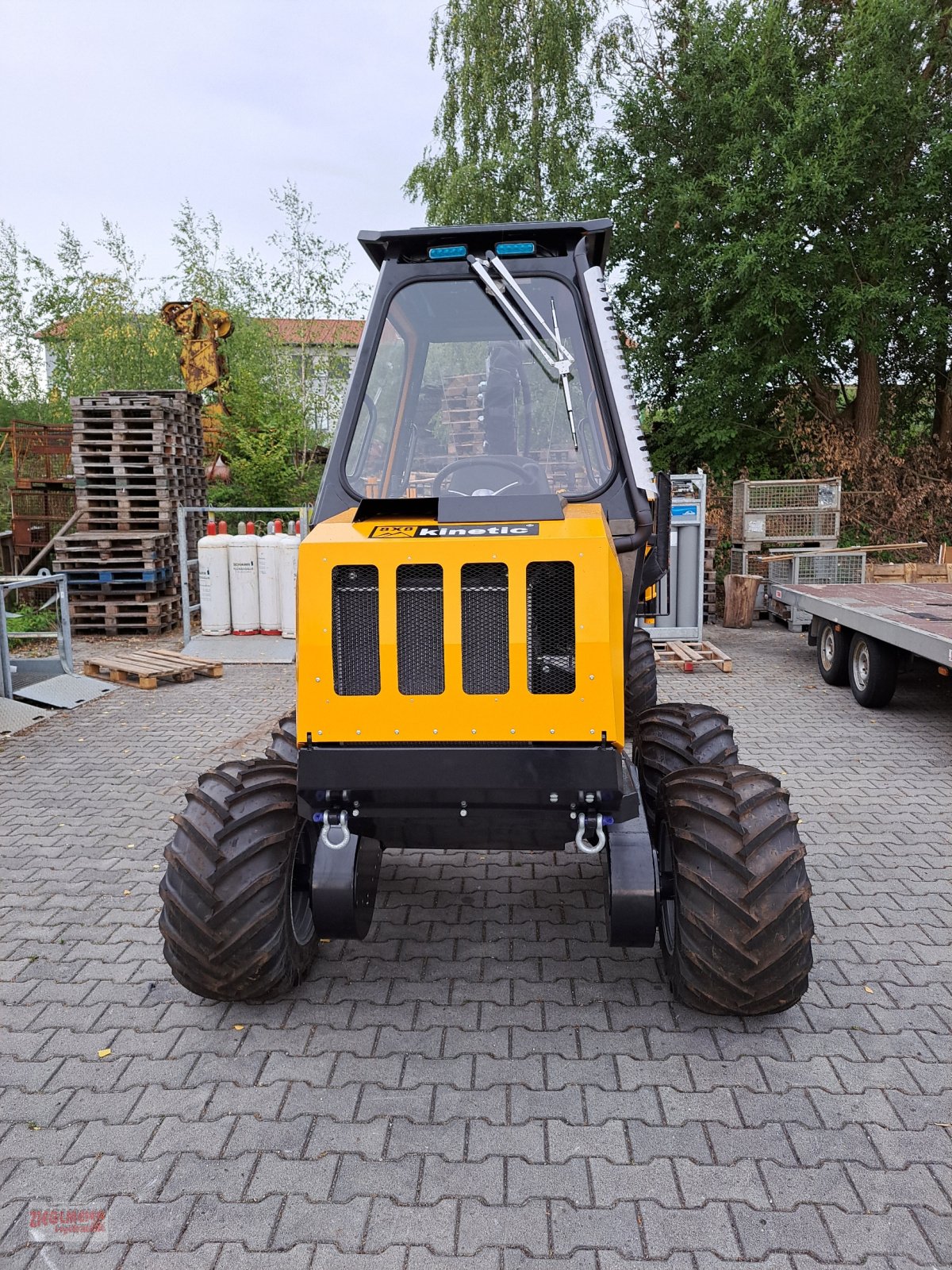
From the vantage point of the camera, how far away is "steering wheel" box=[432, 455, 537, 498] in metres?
3.31

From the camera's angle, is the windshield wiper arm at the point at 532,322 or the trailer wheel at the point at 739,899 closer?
the trailer wheel at the point at 739,899

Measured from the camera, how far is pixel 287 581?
10266mm

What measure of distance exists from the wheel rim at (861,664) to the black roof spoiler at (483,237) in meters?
5.68

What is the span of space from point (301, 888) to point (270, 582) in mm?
7341

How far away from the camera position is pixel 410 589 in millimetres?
2822

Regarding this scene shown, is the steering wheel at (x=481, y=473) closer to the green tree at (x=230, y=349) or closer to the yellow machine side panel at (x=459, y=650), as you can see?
the yellow machine side panel at (x=459, y=650)

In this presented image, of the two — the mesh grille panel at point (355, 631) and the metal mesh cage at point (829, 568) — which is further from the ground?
the mesh grille panel at point (355, 631)

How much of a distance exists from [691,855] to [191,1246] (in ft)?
6.04

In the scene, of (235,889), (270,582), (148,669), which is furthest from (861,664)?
(148,669)

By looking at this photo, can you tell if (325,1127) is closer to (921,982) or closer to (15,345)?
(921,982)

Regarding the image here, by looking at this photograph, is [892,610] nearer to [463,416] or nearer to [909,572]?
[909,572]

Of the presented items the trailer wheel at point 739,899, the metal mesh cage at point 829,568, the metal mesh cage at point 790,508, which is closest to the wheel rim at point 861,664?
the metal mesh cage at point 829,568

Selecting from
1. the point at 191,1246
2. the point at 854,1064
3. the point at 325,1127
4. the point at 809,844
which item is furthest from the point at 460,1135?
the point at 809,844

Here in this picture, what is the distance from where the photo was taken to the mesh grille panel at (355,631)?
2842mm
